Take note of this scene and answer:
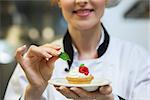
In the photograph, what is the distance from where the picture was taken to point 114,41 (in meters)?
1.26

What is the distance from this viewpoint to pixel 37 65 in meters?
0.99

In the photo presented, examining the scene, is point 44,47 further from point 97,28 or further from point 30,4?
point 30,4

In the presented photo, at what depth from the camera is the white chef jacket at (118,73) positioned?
1.14 meters

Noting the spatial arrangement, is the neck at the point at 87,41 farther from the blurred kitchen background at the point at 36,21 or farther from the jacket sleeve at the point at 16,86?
the blurred kitchen background at the point at 36,21

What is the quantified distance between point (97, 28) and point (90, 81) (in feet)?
0.98

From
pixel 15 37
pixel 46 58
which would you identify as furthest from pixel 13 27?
pixel 46 58

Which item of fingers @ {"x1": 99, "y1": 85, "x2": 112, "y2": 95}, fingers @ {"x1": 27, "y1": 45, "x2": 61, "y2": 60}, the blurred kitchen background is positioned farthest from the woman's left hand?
the blurred kitchen background

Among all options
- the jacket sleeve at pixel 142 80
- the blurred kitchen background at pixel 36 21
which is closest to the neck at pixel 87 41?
the jacket sleeve at pixel 142 80

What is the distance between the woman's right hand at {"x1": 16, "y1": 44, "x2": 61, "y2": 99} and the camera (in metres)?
0.94

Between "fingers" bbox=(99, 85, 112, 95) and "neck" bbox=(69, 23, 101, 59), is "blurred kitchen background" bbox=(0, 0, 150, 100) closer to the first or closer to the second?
"neck" bbox=(69, 23, 101, 59)

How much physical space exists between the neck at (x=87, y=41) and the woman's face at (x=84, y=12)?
0.26 feet

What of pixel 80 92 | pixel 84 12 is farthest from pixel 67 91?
pixel 84 12

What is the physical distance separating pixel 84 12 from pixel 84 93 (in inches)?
→ 12.4

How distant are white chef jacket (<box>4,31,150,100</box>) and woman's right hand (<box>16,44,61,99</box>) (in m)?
0.13
